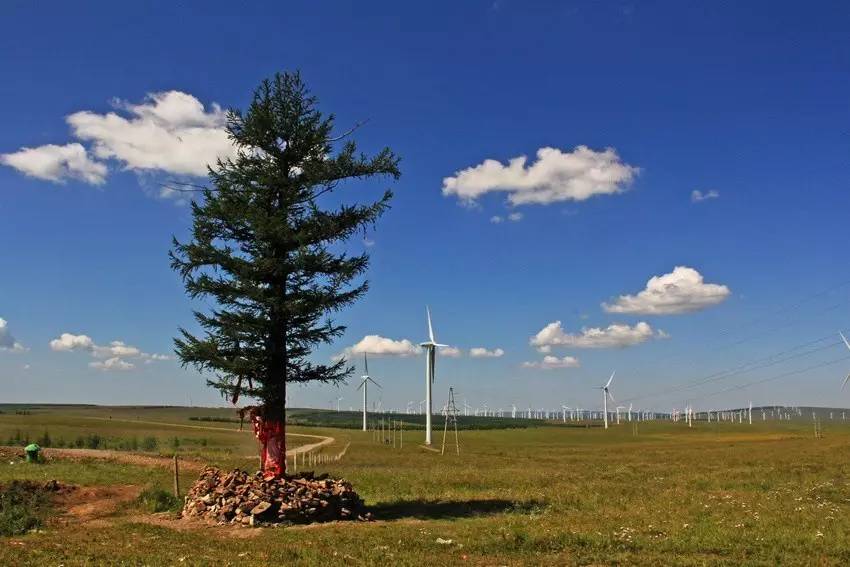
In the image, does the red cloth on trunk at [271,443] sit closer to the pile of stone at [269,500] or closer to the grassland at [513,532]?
the pile of stone at [269,500]

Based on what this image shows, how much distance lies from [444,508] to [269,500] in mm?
9433

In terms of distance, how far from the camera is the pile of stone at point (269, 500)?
83.2ft

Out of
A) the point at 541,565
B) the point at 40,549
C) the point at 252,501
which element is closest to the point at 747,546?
the point at 541,565

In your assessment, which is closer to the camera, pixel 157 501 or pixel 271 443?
pixel 271 443

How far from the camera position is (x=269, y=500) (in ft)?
83.8

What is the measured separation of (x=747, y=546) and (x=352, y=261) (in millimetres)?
17975

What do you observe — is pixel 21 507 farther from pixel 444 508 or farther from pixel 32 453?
pixel 32 453

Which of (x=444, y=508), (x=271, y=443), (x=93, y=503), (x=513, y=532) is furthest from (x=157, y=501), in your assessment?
(x=513, y=532)

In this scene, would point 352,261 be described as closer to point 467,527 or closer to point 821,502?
point 467,527

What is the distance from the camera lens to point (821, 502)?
106 feet

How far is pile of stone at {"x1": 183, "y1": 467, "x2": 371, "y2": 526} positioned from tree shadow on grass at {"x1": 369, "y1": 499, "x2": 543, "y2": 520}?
7.53ft

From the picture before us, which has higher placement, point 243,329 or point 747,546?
point 243,329

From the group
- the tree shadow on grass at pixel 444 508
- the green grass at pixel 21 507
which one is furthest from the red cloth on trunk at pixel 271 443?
the green grass at pixel 21 507

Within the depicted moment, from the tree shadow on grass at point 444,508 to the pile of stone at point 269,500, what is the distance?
2.30 metres
